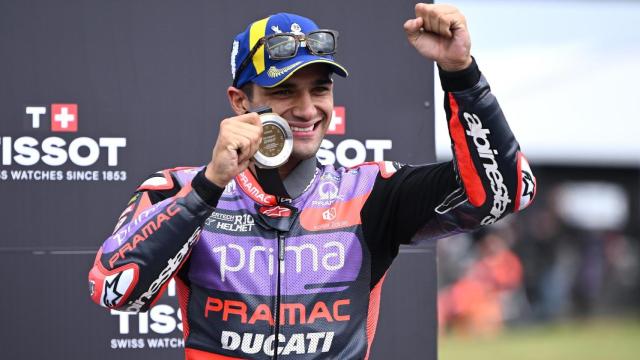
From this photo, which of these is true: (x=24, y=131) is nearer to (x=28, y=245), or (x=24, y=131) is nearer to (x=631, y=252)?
(x=28, y=245)

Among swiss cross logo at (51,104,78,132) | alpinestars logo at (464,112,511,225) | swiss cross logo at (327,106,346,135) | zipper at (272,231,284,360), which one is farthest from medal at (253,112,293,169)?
swiss cross logo at (51,104,78,132)

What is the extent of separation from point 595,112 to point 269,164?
1534cm

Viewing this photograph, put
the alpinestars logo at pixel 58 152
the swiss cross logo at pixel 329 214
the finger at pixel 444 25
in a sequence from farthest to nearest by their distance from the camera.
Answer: the alpinestars logo at pixel 58 152 < the swiss cross logo at pixel 329 214 < the finger at pixel 444 25

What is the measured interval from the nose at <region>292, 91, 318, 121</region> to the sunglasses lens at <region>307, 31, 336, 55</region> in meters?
0.13

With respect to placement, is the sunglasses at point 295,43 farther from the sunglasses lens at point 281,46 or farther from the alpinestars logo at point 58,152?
the alpinestars logo at point 58,152

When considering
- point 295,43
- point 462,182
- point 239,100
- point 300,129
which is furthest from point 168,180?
point 462,182

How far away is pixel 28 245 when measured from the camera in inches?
138

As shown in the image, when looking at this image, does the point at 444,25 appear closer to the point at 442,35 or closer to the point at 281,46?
the point at 442,35

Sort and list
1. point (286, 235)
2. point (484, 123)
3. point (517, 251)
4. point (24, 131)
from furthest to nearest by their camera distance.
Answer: point (517, 251)
point (24, 131)
point (286, 235)
point (484, 123)

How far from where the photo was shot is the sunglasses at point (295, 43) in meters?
2.67

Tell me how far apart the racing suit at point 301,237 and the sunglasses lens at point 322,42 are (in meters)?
0.38

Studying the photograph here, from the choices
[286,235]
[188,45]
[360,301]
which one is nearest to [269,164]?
[286,235]

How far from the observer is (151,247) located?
8.10ft

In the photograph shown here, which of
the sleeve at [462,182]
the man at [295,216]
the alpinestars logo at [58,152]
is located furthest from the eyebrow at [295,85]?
the alpinestars logo at [58,152]
